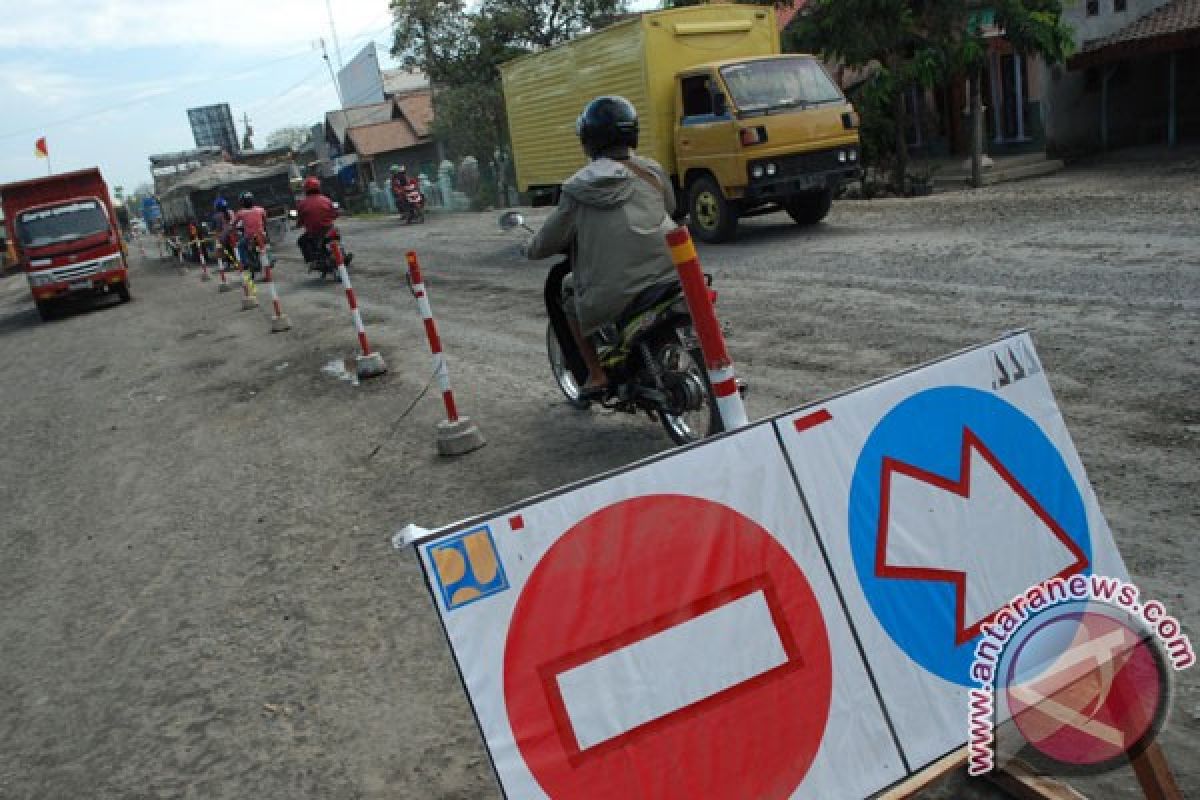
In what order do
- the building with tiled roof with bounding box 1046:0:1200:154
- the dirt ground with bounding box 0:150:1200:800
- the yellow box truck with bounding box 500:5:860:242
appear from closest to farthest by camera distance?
the dirt ground with bounding box 0:150:1200:800
the yellow box truck with bounding box 500:5:860:242
the building with tiled roof with bounding box 1046:0:1200:154

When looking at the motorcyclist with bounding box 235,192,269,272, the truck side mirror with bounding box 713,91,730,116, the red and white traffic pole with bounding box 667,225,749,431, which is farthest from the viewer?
the motorcyclist with bounding box 235,192,269,272

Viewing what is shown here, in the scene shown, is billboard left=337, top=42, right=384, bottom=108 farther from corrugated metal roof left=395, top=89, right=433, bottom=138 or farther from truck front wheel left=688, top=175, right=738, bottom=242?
truck front wheel left=688, top=175, right=738, bottom=242

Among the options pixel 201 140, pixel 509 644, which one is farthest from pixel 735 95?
pixel 201 140

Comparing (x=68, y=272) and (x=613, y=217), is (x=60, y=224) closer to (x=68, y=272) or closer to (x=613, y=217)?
(x=68, y=272)

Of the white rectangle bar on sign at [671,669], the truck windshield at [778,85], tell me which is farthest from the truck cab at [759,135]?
the white rectangle bar on sign at [671,669]

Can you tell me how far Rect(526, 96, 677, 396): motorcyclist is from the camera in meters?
5.04

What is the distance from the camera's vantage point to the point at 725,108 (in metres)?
13.1

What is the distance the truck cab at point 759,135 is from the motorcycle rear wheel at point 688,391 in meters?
8.20

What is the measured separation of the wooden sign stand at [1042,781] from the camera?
7.43 feet

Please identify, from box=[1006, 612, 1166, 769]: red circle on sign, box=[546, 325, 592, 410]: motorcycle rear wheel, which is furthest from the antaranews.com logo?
box=[546, 325, 592, 410]: motorcycle rear wheel

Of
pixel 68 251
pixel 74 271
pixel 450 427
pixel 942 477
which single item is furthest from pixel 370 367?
pixel 68 251

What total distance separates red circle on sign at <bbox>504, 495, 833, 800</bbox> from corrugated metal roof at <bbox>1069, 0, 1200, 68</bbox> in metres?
21.2

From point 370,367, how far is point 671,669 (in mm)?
7232

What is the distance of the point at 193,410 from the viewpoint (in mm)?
9023
